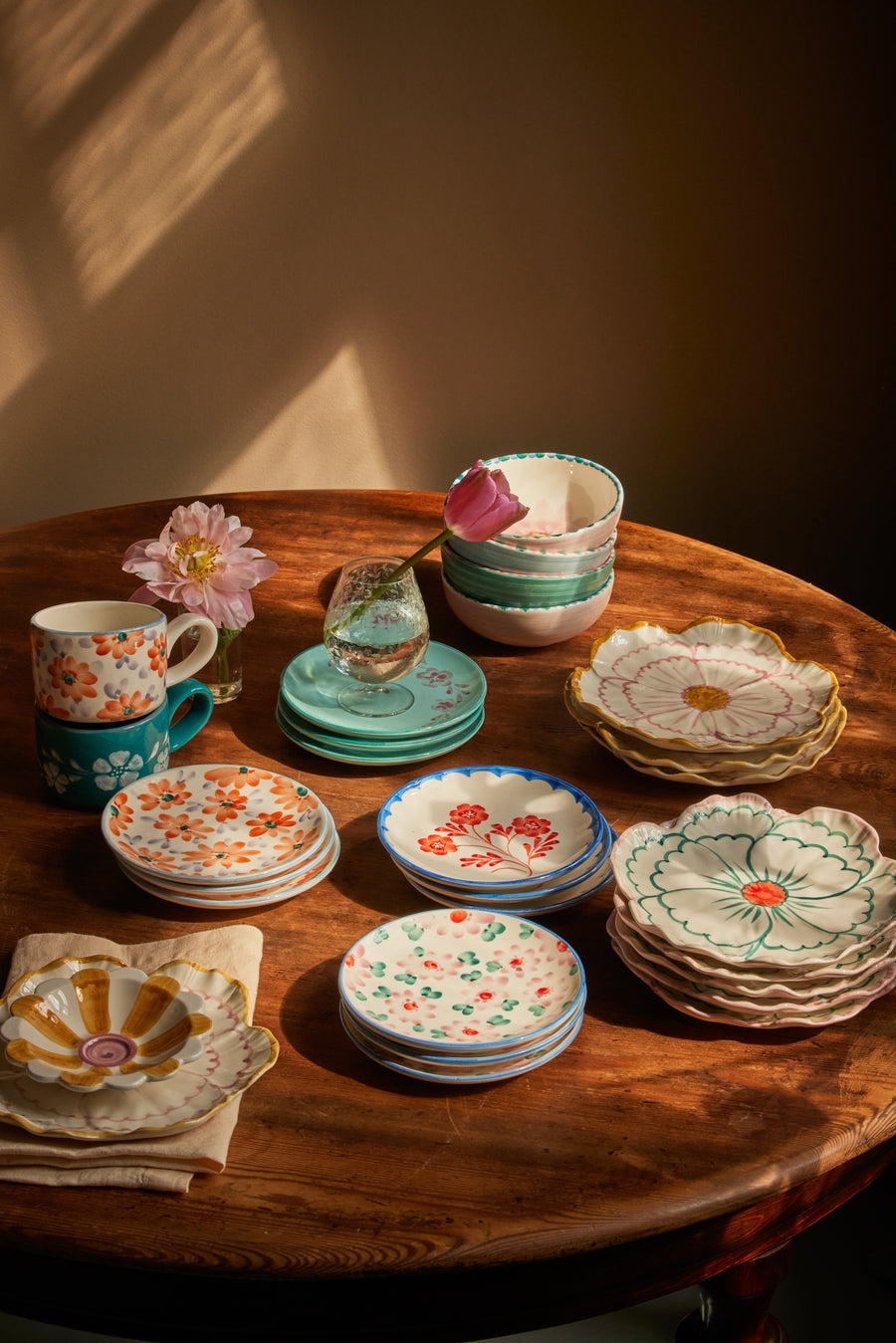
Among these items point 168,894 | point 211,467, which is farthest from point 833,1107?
point 211,467

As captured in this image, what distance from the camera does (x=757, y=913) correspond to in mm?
868

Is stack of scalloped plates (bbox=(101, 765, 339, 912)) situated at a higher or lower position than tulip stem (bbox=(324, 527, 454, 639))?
lower

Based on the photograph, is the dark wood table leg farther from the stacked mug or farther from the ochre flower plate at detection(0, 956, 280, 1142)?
the stacked mug

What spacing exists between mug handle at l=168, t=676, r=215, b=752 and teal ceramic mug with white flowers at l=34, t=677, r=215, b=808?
0.03 metres

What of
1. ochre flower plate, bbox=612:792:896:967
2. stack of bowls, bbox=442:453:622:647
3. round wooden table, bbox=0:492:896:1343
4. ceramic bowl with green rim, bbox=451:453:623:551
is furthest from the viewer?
ceramic bowl with green rim, bbox=451:453:623:551

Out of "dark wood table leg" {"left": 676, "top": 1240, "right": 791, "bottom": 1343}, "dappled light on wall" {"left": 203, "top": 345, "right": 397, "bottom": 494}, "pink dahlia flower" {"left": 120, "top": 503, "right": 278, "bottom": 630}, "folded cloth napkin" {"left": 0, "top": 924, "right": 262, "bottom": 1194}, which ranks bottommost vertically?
"dark wood table leg" {"left": 676, "top": 1240, "right": 791, "bottom": 1343}

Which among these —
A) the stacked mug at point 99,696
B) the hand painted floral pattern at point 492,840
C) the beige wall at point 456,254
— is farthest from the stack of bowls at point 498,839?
the beige wall at point 456,254

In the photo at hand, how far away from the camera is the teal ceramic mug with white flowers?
0.95 m

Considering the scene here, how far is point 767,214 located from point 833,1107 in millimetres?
2218

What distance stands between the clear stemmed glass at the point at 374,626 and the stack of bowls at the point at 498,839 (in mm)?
148

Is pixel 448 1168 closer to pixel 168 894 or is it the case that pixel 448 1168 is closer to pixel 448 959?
pixel 448 959

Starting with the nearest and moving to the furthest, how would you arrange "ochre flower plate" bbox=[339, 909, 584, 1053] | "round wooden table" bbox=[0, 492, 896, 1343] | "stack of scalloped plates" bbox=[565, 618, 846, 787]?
"round wooden table" bbox=[0, 492, 896, 1343], "ochre flower plate" bbox=[339, 909, 584, 1053], "stack of scalloped plates" bbox=[565, 618, 846, 787]


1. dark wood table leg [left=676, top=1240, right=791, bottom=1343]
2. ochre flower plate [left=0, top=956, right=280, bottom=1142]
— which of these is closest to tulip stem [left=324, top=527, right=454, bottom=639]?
ochre flower plate [left=0, top=956, right=280, bottom=1142]

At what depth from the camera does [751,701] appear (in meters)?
1.21
